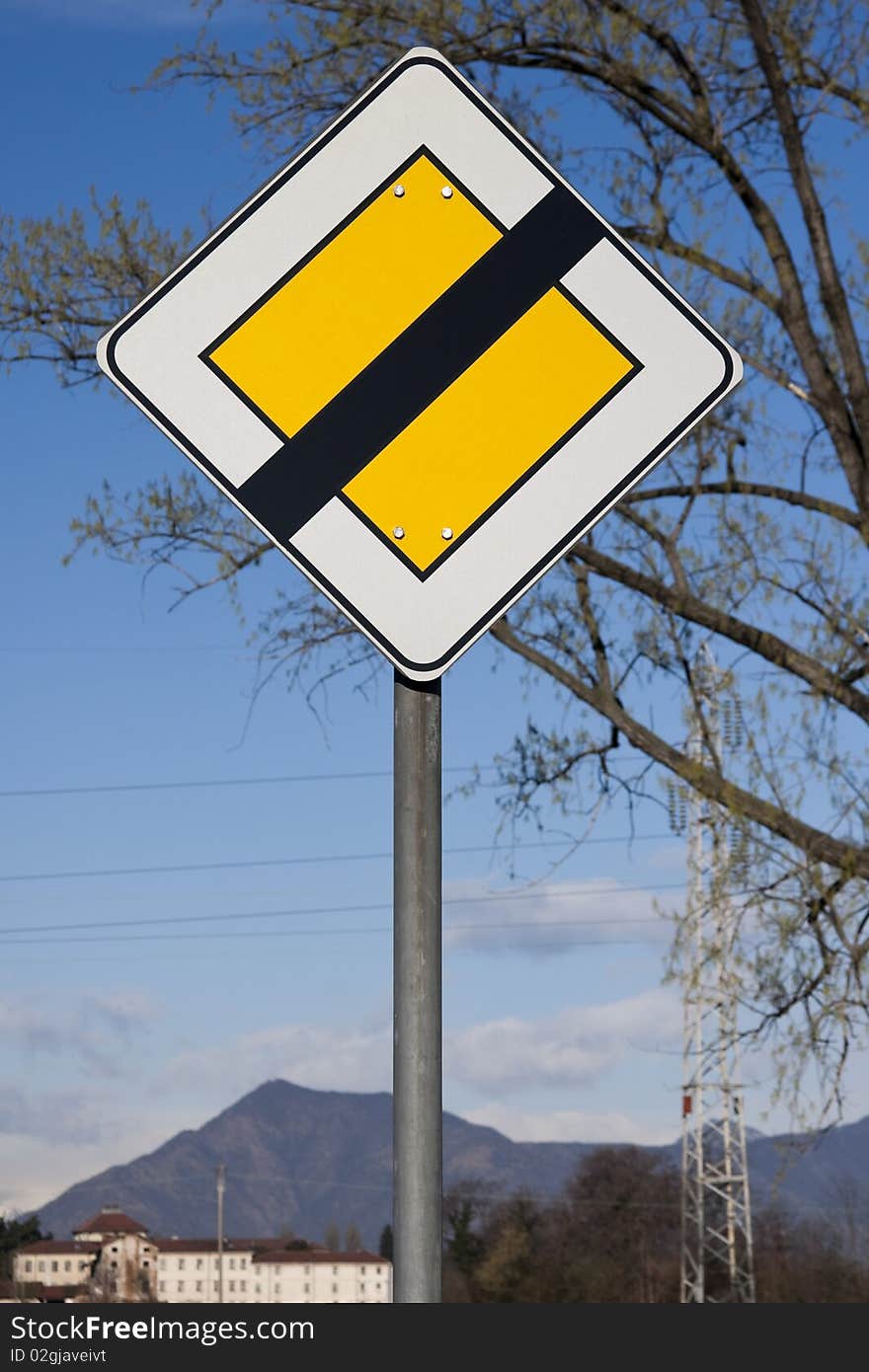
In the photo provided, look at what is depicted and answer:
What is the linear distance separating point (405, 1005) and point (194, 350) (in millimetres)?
741

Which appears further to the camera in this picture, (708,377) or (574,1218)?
(574,1218)

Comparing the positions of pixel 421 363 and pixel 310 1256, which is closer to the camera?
pixel 421 363

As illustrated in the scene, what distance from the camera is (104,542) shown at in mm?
9406

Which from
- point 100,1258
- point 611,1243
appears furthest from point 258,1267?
point 611,1243

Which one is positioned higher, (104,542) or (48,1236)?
(104,542)

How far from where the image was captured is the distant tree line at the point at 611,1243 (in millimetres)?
47188

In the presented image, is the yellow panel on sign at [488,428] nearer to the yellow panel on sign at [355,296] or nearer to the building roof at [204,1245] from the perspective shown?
the yellow panel on sign at [355,296]

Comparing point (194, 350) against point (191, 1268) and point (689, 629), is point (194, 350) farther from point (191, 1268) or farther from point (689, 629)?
point (191, 1268)

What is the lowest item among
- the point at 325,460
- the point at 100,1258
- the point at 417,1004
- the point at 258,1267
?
the point at 258,1267

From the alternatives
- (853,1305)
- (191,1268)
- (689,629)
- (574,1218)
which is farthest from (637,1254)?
(853,1305)

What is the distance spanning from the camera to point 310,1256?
7350 centimetres

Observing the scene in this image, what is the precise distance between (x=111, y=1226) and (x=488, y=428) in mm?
77252

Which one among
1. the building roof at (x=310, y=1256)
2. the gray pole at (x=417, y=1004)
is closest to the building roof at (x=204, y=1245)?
the building roof at (x=310, y=1256)

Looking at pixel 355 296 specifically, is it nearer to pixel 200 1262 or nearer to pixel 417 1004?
pixel 417 1004
